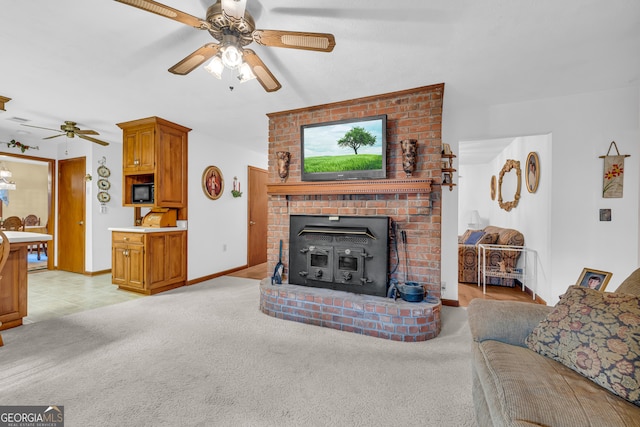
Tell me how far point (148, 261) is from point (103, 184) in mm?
2244

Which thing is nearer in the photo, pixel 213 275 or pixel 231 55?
pixel 231 55

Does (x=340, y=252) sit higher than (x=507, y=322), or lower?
higher

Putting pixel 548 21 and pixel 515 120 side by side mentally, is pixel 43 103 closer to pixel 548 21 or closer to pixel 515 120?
pixel 548 21

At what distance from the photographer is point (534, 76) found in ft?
8.13

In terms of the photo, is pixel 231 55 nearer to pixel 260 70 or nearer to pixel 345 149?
pixel 260 70

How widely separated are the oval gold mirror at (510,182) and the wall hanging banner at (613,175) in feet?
5.26

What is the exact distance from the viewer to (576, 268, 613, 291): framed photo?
2096 mm

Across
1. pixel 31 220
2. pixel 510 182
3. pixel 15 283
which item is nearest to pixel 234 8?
pixel 15 283

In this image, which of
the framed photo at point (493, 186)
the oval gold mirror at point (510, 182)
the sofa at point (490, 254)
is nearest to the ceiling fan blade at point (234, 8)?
the sofa at point (490, 254)

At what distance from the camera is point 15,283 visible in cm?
269

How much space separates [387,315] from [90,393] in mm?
2105

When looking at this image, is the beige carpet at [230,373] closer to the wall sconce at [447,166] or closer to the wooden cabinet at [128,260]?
the wooden cabinet at [128,260]

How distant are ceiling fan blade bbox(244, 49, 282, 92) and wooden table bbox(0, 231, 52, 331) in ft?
8.18

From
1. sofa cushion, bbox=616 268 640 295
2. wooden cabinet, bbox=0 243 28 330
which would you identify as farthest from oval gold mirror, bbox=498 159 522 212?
wooden cabinet, bbox=0 243 28 330
